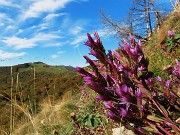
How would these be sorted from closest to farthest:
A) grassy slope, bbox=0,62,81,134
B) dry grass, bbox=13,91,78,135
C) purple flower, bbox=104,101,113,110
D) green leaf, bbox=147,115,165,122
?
1. green leaf, bbox=147,115,165,122
2. purple flower, bbox=104,101,113,110
3. dry grass, bbox=13,91,78,135
4. grassy slope, bbox=0,62,81,134

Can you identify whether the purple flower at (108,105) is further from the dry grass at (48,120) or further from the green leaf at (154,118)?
the dry grass at (48,120)

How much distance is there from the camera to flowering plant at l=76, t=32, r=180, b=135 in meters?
1.48

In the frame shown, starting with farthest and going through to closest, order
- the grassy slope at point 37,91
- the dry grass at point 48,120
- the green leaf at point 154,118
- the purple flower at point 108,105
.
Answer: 1. the grassy slope at point 37,91
2. the dry grass at point 48,120
3. the purple flower at point 108,105
4. the green leaf at point 154,118

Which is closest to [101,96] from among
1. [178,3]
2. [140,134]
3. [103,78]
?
[103,78]

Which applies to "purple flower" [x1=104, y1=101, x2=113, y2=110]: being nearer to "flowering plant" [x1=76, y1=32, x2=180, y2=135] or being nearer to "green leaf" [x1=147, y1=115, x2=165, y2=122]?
"flowering plant" [x1=76, y1=32, x2=180, y2=135]

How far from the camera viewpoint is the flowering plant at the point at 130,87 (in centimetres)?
148

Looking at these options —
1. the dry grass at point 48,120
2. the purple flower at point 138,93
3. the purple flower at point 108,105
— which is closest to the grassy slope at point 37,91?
the dry grass at point 48,120

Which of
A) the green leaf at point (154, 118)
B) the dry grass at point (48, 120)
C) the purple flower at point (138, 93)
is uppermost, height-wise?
the purple flower at point (138, 93)

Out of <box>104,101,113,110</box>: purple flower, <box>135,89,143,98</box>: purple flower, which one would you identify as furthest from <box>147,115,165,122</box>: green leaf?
<box>104,101,113,110</box>: purple flower

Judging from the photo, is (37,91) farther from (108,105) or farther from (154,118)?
(154,118)

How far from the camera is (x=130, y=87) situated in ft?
4.97

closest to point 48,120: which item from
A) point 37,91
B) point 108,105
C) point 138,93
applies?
point 108,105

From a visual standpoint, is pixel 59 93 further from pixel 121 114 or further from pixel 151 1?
pixel 121 114

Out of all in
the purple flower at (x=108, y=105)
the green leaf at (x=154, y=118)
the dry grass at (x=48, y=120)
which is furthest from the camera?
the dry grass at (x=48, y=120)
